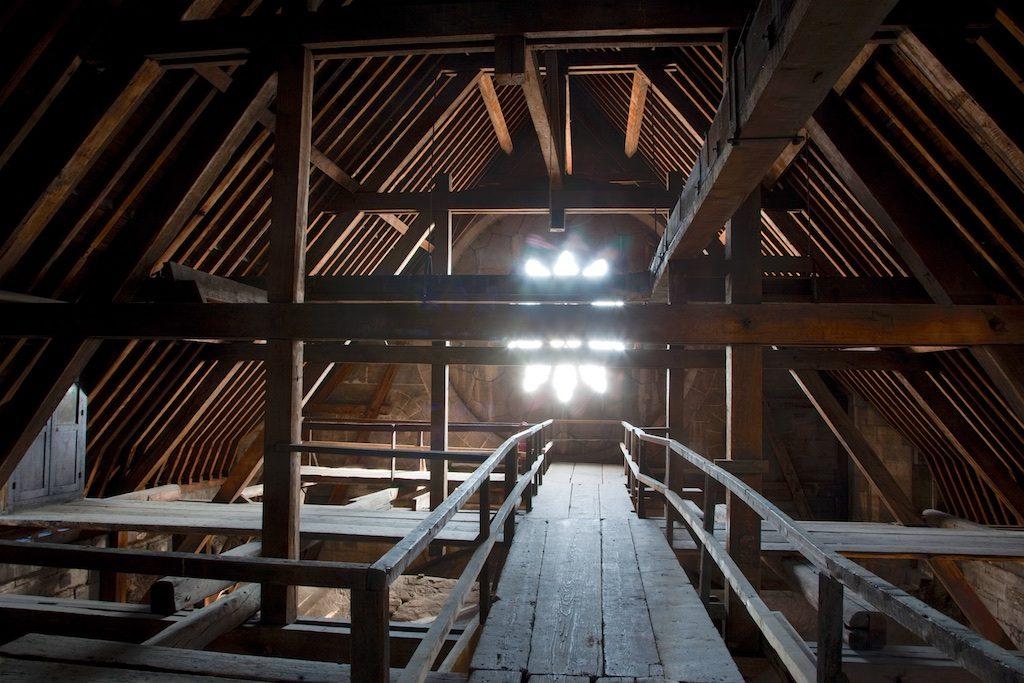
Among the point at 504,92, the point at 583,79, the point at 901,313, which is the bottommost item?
the point at 901,313

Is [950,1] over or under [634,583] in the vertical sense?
over

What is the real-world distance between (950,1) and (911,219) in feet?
6.61

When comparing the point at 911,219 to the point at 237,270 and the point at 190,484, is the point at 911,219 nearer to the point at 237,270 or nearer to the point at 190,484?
the point at 237,270

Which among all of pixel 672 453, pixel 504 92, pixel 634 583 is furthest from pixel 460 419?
pixel 634 583

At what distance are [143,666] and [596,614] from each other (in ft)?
7.31

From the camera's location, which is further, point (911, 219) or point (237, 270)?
point (237, 270)

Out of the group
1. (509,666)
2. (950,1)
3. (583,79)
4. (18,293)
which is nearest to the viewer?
(509,666)

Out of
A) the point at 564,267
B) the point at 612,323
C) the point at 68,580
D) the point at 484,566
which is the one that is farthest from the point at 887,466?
the point at 68,580

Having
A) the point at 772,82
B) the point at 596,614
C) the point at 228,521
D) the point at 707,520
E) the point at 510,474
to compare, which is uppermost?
the point at 772,82

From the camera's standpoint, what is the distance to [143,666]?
107 inches

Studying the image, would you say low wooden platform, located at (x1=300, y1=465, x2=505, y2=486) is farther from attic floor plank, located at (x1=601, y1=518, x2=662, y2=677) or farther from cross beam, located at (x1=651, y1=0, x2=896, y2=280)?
cross beam, located at (x1=651, y1=0, x2=896, y2=280)

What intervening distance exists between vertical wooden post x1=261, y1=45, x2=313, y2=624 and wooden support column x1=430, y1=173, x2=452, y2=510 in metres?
4.07

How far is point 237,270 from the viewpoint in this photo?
775 cm

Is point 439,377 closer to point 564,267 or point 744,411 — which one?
point 744,411
